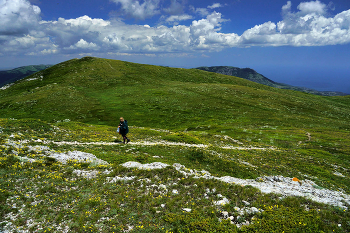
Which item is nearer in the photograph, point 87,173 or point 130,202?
point 130,202

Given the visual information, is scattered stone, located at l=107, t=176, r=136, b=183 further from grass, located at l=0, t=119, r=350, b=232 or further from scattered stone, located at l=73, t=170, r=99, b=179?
scattered stone, located at l=73, t=170, r=99, b=179

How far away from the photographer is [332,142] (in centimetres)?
4419

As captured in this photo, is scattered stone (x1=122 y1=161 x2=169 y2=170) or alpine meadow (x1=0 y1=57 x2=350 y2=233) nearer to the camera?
alpine meadow (x1=0 y1=57 x2=350 y2=233)

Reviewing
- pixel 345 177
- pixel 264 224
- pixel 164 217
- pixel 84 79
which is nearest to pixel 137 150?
pixel 164 217

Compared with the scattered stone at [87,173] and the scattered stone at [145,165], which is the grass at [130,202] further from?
the scattered stone at [145,165]

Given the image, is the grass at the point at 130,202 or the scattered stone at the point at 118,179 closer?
the grass at the point at 130,202

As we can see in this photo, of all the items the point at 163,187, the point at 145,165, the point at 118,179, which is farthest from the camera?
the point at 145,165

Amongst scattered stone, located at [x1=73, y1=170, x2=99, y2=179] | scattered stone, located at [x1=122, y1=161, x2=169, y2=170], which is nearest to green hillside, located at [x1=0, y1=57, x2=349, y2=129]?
scattered stone, located at [x1=122, y1=161, x2=169, y2=170]

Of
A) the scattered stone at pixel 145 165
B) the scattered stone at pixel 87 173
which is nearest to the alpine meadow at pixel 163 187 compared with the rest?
the scattered stone at pixel 87 173

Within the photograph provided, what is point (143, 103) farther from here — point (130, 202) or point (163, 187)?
point (130, 202)

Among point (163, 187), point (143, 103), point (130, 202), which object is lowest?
point (163, 187)

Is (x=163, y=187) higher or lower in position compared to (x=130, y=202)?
lower

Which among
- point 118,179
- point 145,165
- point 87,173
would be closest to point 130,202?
point 118,179

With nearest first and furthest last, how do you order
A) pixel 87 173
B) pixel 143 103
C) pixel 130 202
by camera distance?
pixel 130 202 < pixel 87 173 < pixel 143 103
